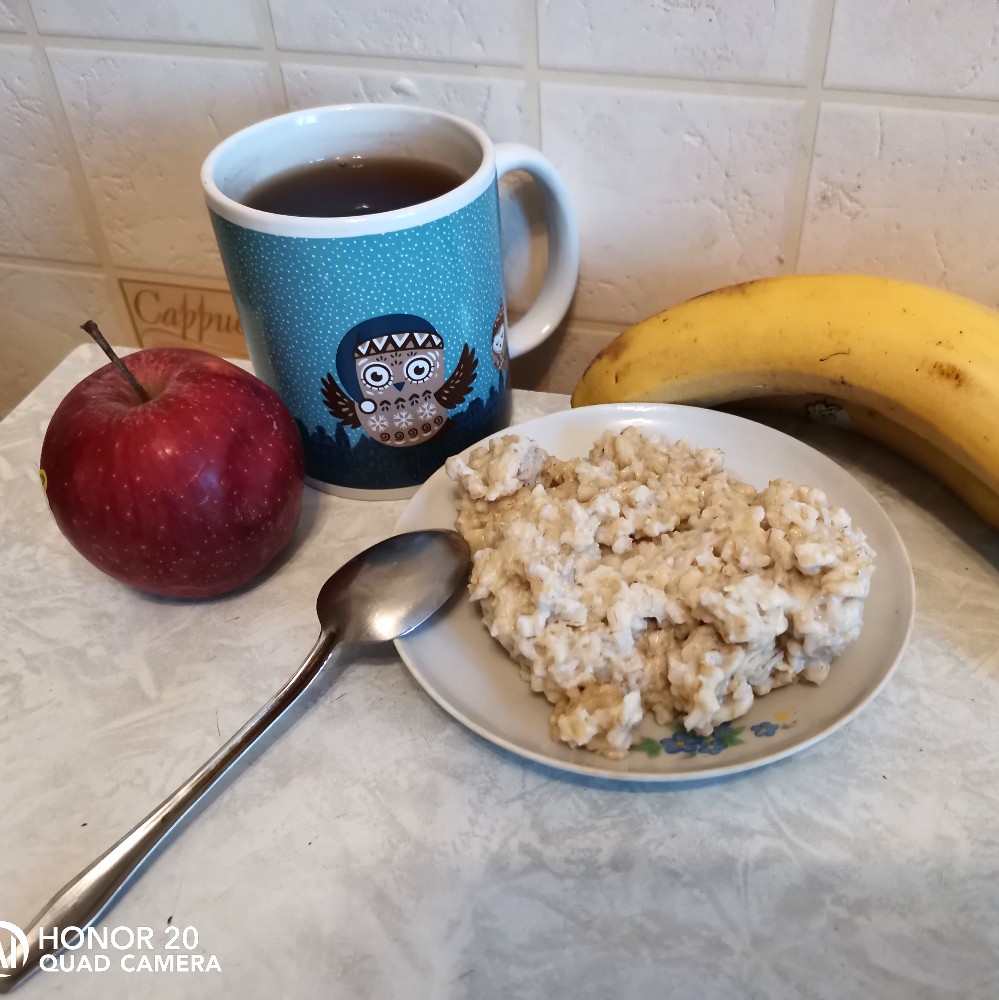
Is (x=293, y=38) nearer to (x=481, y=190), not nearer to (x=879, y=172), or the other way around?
(x=481, y=190)

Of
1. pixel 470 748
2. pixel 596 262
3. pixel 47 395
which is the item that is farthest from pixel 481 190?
pixel 47 395

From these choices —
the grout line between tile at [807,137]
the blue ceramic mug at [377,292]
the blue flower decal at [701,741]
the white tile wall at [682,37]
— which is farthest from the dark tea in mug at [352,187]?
the blue flower decal at [701,741]

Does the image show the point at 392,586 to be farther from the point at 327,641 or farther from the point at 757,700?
the point at 757,700

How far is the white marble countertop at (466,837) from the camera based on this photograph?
359mm

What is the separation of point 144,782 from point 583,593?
23 centimetres

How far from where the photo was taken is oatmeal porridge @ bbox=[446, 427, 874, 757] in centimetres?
41

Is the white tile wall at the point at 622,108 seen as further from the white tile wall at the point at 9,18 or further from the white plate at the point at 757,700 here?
the white plate at the point at 757,700

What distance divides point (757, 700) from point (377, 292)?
29 cm

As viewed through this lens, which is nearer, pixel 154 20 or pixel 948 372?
pixel 948 372

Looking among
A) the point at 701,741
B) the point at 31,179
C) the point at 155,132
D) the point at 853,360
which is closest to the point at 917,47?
the point at 853,360

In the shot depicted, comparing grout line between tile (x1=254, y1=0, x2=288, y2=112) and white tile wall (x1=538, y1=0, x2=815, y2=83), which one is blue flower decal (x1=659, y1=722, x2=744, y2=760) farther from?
grout line between tile (x1=254, y1=0, x2=288, y2=112)

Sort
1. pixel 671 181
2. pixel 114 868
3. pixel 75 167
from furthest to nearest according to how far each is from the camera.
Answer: pixel 75 167 → pixel 671 181 → pixel 114 868

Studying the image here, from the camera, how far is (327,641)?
1.52 ft

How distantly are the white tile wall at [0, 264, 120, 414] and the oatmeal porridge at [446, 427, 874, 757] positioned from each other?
0.50 m
